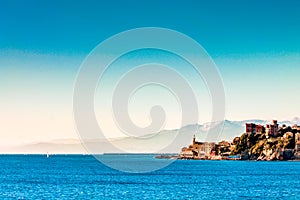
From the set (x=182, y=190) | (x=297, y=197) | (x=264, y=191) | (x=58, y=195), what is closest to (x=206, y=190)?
(x=182, y=190)

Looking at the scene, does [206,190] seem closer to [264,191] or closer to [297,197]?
[264,191]

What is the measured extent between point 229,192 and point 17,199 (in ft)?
129

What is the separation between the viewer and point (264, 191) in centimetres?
9919

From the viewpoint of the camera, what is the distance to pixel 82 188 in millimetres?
99938

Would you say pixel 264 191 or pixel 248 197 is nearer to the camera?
pixel 248 197

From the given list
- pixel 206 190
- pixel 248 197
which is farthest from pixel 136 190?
pixel 248 197

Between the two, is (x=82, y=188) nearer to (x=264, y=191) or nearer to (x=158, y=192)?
(x=158, y=192)

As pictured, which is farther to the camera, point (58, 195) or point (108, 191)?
point (108, 191)

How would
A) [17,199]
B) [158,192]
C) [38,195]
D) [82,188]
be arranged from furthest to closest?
[82,188] → [158,192] → [38,195] → [17,199]

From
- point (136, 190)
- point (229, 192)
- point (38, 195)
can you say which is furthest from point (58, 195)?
point (229, 192)

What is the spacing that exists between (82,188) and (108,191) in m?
8.31

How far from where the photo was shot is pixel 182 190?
98750mm

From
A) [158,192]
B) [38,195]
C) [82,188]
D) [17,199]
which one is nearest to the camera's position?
[17,199]

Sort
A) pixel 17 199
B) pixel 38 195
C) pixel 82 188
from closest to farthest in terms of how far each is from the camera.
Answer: pixel 17 199 → pixel 38 195 → pixel 82 188
